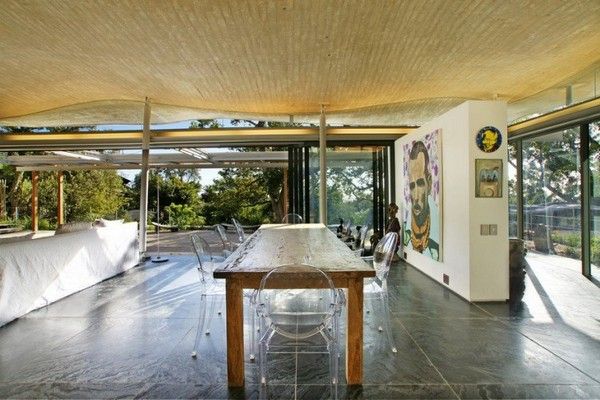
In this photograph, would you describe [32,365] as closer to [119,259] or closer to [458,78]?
[119,259]

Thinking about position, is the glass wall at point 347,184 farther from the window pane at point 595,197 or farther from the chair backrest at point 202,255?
the chair backrest at point 202,255

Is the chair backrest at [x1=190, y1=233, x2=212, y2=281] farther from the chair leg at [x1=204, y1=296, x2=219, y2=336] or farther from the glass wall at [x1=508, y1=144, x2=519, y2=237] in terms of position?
the glass wall at [x1=508, y1=144, x2=519, y2=237]

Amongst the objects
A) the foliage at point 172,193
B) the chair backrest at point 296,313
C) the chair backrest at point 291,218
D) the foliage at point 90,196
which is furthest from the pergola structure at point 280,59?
the foliage at point 172,193

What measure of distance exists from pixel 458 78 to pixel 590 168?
91.7 inches

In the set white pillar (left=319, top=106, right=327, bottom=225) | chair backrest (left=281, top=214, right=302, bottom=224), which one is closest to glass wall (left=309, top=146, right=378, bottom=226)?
white pillar (left=319, top=106, right=327, bottom=225)

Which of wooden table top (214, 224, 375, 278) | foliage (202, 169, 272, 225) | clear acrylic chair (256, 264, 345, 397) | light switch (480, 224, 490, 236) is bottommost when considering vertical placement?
clear acrylic chair (256, 264, 345, 397)

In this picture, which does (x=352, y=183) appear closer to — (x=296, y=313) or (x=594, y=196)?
(x=594, y=196)

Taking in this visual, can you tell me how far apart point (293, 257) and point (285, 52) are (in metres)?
2.81

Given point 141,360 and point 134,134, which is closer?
point 141,360

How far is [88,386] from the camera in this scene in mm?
2414

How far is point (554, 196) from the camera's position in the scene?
6.22m

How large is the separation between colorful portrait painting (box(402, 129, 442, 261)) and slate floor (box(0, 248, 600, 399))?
1.11 metres

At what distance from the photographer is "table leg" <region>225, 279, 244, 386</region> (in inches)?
94.0

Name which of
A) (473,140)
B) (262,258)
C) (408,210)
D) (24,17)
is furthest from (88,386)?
(408,210)
